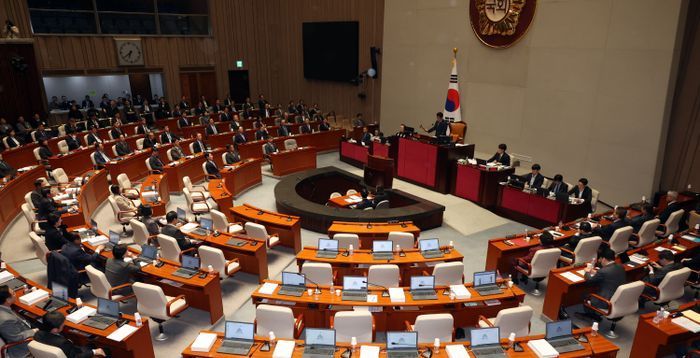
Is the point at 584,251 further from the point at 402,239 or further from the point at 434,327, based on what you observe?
the point at 434,327

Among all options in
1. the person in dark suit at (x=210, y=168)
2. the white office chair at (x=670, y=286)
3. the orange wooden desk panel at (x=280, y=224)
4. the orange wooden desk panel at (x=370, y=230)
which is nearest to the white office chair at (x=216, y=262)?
the orange wooden desk panel at (x=280, y=224)

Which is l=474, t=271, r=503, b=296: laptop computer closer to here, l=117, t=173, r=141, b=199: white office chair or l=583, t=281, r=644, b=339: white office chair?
l=583, t=281, r=644, b=339: white office chair

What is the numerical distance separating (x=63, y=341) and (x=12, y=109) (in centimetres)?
1786

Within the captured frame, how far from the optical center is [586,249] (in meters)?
8.65

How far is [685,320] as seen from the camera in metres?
6.42

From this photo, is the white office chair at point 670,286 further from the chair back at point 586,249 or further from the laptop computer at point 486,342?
the laptop computer at point 486,342

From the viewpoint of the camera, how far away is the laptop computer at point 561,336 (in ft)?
18.8

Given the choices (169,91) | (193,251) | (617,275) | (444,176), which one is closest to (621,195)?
(444,176)

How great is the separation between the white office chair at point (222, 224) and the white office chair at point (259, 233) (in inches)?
22.5

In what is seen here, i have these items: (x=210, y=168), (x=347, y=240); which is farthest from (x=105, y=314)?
(x=210, y=168)

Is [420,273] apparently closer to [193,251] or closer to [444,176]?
[193,251]

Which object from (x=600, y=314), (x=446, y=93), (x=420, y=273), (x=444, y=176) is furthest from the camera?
(x=446, y=93)

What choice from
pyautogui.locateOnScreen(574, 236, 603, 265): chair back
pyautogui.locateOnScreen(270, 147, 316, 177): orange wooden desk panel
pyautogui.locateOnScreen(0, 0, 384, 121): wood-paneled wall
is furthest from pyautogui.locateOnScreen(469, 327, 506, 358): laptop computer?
pyautogui.locateOnScreen(0, 0, 384, 121): wood-paneled wall

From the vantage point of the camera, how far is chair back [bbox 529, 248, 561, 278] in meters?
8.22
